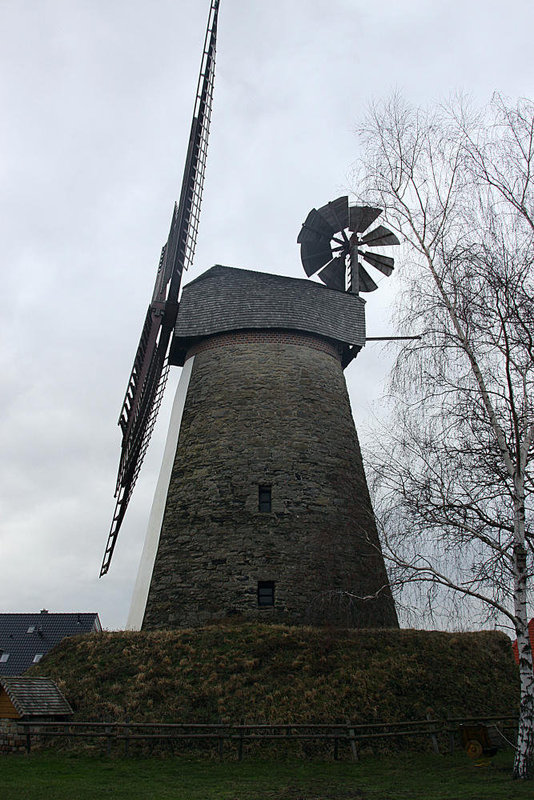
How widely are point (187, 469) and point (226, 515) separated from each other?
72.6 inches

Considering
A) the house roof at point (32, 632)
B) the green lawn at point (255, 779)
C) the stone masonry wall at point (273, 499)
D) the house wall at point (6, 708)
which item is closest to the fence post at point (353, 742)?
the green lawn at point (255, 779)

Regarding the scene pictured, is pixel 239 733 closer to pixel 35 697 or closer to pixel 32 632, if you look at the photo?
pixel 35 697

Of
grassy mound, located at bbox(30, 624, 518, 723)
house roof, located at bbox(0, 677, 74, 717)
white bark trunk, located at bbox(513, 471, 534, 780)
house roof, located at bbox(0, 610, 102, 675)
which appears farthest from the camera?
house roof, located at bbox(0, 610, 102, 675)

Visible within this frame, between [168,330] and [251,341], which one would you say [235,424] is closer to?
[251,341]

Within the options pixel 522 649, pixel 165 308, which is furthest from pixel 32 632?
pixel 522 649

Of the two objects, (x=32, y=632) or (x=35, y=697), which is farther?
(x=32, y=632)

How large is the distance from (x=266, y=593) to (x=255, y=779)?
5612 mm

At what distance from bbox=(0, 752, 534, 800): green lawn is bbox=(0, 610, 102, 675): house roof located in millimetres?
21085

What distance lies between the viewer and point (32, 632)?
1264 inches

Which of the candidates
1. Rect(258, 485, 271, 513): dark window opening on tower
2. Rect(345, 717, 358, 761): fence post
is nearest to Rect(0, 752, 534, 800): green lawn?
Rect(345, 717, 358, 761): fence post

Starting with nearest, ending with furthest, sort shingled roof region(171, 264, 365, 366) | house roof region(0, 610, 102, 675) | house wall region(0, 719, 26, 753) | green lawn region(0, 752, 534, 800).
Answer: green lawn region(0, 752, 534, 800)
house wall region(0, 719, 26, 753)
shingled roof region(171, 264, 365, 366)
house roof region(0, 610, 102, 675)

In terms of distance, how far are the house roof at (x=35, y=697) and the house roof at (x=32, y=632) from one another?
1871 cm

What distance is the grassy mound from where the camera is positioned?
11922 mm

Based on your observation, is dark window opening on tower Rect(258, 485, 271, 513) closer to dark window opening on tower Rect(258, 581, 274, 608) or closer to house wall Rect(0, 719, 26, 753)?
dark window opening on tower Rect(258, 581, 274, 608)
